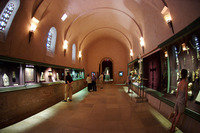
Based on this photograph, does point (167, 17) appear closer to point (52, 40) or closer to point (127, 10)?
point (127, 10)

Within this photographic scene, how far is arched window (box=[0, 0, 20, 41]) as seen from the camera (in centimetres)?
366

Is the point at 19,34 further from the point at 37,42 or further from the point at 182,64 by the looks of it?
the point at 182,64

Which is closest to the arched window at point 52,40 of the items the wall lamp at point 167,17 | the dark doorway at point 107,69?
the wall lamp at point 167,17

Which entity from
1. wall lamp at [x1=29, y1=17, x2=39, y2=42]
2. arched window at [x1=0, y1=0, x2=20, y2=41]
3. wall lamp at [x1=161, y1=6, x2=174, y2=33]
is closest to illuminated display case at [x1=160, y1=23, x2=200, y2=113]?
wall lamp at [x1=161, y1=6, x2=174, y2=33]

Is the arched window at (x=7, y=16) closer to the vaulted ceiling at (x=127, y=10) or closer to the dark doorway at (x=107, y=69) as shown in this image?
the vaulted ceiling at (x=127, y=10)

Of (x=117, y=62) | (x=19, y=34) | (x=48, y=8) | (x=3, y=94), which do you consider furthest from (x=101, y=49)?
(x=3, y=94)

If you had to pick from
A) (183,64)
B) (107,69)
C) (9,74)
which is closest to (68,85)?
(9,74)

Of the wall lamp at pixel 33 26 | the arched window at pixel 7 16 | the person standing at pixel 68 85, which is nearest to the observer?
the arched window at pixel 7 16

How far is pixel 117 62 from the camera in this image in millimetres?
16906

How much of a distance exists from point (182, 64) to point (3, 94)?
5813 millimetres

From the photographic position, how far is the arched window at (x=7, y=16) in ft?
12.0

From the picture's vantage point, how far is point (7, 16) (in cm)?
382

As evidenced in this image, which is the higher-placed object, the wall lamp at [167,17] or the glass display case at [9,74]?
the wall lamp at [167,17]

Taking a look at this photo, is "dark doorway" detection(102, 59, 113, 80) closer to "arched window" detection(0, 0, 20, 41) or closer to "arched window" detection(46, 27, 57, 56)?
"arched window" detection(46, 27, 57, 56)
